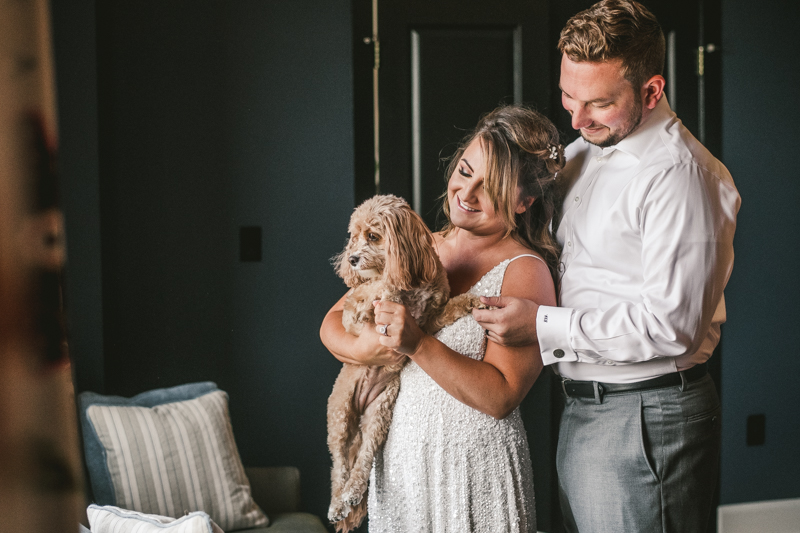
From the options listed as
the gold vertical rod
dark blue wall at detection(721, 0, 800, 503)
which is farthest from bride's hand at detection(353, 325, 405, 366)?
dark blue wall at detection(721, 0, 800, 503)

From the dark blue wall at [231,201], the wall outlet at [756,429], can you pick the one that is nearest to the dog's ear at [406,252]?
the dark blue wall at [231,201]

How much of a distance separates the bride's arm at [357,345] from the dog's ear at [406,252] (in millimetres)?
143

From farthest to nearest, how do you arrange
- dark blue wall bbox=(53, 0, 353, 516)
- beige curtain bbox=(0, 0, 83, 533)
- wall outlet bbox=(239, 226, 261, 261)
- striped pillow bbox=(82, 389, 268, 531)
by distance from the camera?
wall outlet bbox=(239, 226, 261, 261)
dark blue wall bbox=(53, 0, 353, 516)
striped pillow bbox=(82, 389, 268, 531)
beige curtain bbox=(0, 0, 83, 533)

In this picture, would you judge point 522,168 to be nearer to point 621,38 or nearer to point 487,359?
point 621,38

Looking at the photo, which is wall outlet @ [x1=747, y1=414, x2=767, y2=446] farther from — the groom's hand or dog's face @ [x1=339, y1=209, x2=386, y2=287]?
dog's face @ [x1=339, y1=209, x2=386, y2=287]

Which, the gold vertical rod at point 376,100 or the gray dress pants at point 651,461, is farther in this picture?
the gold vertical rod at point 376,100

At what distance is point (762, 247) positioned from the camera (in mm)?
3049

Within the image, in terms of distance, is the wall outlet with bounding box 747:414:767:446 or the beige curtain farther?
the wall outlet with bounding box 747:414:767:446

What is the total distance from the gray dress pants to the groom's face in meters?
0.62

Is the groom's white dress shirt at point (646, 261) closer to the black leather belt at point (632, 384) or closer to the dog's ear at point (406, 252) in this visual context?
the black leather belt at point (632, 384)

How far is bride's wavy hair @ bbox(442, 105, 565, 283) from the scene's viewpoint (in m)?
1.44

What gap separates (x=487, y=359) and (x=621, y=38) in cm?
78

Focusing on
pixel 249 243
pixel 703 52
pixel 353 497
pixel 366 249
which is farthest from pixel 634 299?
pixel 703 52

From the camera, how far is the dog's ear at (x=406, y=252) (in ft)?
4.83
